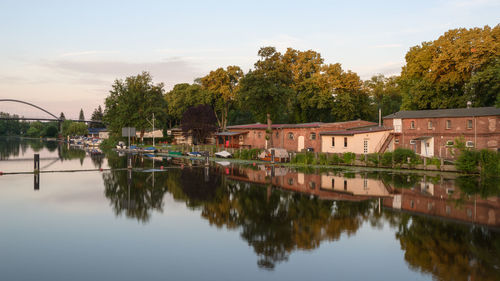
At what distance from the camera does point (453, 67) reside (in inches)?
2218

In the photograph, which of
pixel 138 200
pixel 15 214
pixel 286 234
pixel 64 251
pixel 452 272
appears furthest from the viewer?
pixel 138 200

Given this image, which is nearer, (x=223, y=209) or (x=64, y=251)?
(x=64, y=251)

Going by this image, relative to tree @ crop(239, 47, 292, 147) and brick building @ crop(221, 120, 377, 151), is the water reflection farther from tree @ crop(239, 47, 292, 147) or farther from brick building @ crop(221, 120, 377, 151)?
tree @ crop(239, 47, 292, 147)

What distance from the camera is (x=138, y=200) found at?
24.8 metres

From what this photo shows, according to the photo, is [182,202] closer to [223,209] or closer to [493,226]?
[223,209]

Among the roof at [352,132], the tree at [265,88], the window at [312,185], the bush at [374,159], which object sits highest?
the tree at [265,88]

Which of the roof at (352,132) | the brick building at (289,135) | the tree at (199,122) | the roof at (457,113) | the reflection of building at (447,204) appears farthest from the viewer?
the tree at (199,122)

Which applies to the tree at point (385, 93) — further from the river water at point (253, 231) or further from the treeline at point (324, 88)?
the river water at point (253, 231)

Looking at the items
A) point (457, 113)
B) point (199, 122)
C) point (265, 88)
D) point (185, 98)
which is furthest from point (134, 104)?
point (457, 113)

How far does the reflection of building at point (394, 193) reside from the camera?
2048 centimetres

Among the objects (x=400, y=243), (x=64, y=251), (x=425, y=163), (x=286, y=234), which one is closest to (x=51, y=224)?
(x=64, y=251)

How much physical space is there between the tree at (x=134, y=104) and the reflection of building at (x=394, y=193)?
62528mm

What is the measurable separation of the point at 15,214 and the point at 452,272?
838 inches

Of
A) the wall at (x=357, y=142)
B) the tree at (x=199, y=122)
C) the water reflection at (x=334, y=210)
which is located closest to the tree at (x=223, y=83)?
the tree at (x=199, y=122)
